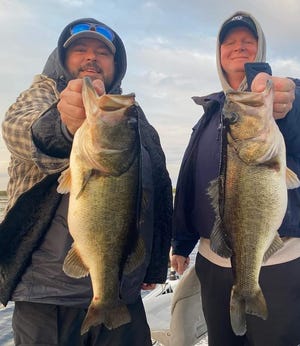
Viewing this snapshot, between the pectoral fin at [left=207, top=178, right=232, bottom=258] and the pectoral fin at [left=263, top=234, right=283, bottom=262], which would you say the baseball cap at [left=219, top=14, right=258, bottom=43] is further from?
the pectoral fin at [left=263, top=234, right=283, bottom=262]

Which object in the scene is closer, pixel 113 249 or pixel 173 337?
Answer: pixel 113 249

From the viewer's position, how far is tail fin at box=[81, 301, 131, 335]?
8.78ft

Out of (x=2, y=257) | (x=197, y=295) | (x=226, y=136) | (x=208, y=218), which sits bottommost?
(x=197, y=295)

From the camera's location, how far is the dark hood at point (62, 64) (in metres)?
3.56

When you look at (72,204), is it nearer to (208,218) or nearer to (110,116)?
(110,116)

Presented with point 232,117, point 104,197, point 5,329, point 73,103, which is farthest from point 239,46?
point 5,329

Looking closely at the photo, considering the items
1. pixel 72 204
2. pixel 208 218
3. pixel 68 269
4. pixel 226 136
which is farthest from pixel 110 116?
pixel 208 218

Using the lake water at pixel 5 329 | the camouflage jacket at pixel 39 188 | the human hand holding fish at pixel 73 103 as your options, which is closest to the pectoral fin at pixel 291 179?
the camouflage jacket at pixel 39 188

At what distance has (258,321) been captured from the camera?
3363mm

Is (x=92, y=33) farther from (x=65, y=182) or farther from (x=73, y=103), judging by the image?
(x=65, y=182)

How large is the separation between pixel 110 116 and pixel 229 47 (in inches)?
77.0

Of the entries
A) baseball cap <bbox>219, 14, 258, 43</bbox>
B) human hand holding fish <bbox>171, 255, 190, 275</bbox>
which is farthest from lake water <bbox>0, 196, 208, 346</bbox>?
baseball cap <bbox>219, 14, 258, 43</bbox>

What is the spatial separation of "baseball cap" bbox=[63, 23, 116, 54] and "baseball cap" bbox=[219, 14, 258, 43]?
1090mm

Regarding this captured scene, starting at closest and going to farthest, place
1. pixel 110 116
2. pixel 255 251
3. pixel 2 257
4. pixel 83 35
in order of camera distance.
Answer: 1. pixel 110 116
2. pixel 255 251
3. pixel 2 257
4. pixel 83 35
